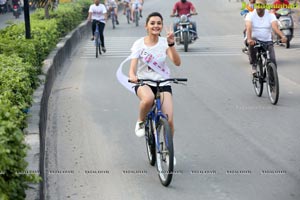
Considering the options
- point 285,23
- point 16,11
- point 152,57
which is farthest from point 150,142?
point 16,11

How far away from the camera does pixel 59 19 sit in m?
21.4

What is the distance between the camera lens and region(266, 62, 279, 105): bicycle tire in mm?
11969

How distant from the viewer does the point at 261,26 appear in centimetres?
1270

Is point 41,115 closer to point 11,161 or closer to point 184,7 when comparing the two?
point 11,161

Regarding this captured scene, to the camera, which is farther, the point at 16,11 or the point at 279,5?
the point at 16,11

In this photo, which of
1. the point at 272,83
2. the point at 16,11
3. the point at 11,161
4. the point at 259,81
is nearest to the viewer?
the point at 11,161

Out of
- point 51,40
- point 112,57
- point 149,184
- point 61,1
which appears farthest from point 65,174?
point 61,1

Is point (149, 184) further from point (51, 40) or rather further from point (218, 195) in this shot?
point (51, 40)

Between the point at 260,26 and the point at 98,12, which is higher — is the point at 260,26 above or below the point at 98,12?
above

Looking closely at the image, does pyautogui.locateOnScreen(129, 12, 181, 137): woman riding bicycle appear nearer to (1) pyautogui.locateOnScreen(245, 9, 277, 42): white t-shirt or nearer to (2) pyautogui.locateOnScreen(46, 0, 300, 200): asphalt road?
(2) pyautogui.locateOnScreen(46, 0, 300, 200): asphalt road

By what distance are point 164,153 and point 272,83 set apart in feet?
16.9

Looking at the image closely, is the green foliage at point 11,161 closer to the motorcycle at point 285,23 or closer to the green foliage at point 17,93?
the green foliage at point 17,93

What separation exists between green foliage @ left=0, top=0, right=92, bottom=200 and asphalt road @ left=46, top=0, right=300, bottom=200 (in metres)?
0.85

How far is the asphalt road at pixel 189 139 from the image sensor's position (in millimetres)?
7508
